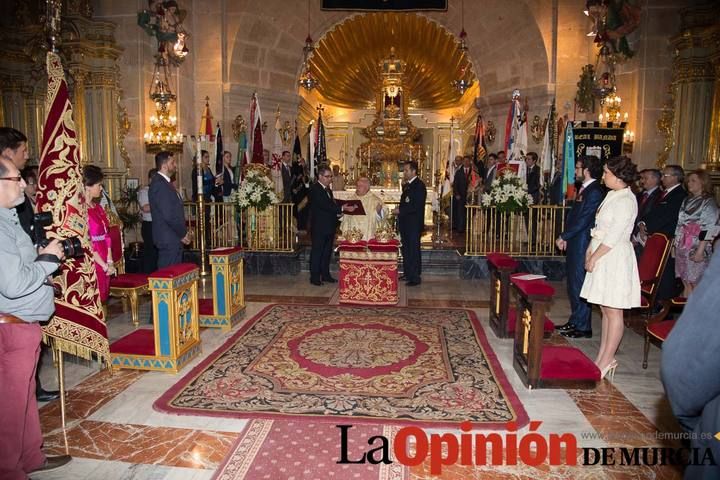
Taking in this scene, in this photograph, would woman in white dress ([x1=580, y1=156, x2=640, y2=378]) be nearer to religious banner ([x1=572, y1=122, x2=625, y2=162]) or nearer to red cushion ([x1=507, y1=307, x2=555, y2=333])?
red cushion ([x1=507, y1=307, x2=555, y2=333])

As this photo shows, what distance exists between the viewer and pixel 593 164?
210 inches

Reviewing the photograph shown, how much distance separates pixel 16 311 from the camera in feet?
8.73

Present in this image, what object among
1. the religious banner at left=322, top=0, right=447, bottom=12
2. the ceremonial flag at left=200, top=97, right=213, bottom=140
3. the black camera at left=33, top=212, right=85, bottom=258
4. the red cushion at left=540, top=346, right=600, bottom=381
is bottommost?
the red cushion at left=540, top=346, right=600, bottom=381

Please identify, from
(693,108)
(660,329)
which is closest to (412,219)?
(660,329)

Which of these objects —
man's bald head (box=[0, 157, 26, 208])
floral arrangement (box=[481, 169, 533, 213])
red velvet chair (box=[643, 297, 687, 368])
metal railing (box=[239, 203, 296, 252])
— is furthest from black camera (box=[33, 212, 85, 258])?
floral arrangement (box=[481, 169, 533, 213])

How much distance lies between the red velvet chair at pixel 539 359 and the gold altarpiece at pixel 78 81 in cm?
820

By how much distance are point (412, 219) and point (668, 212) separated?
3897mm

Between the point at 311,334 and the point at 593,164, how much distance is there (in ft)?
12.2

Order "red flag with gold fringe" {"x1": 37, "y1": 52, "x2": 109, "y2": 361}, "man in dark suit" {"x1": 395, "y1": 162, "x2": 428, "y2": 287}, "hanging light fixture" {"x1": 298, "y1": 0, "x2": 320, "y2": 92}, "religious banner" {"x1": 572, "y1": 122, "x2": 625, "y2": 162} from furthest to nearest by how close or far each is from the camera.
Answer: "hanging light fixture" {"x1": 298, "y1": 0, "x2": 320, "y2": 92}, "religious banner" {"x1": 572, "y1": 122, "x2": 625, "y2": 162}, "man in dark suit" {"x1": 395, "y1": 162, "x2": 428, "y2": 287}, "red flag with gold fringe" {"x1": 37, "y1": 52, "x2": 109, "y2": 361}

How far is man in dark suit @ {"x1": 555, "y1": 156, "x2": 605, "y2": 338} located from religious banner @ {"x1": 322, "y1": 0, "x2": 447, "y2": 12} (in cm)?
922

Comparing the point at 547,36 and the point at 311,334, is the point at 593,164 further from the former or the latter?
the point at 547,36

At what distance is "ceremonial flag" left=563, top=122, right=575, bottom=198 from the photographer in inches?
337

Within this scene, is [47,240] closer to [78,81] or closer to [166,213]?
[166,213]

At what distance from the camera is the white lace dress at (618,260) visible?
4.25 metres
